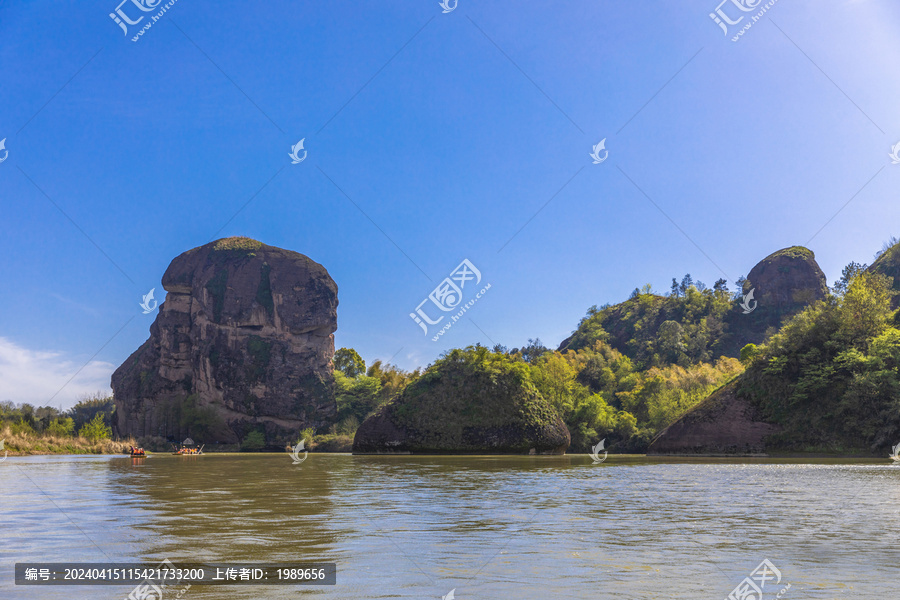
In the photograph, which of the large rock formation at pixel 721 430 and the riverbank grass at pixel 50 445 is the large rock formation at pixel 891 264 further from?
the riverbank grass at pixel 50 445

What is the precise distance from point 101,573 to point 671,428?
57.1 meters

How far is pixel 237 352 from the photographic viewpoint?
116 m

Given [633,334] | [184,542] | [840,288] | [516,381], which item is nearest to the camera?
[184,542]

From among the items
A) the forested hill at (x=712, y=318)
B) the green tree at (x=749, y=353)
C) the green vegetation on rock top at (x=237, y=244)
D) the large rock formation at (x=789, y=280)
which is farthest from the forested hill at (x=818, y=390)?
the green vegetation on rock top at (x=237, y=244)

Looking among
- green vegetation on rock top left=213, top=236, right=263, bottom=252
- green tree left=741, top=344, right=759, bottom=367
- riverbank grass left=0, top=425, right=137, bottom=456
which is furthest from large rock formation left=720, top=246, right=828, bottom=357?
riverbank grass left=0, top=425, right=137, bottom=456

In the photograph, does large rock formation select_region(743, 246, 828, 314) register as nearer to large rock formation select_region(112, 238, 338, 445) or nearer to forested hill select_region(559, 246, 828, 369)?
forested hill select_region(559, 246, 828, 369)

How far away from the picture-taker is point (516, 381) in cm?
7200

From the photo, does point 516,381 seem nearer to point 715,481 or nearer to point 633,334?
point 715,481

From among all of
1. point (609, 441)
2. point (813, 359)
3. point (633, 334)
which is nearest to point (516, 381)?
point (609, 441)

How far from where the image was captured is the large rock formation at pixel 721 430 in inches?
2128

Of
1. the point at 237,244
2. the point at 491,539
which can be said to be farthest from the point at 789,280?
the point at 491,539

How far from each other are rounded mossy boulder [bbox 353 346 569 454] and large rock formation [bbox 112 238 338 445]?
46203 millimetres

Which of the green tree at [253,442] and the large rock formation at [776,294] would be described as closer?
the green tree at [253,442]

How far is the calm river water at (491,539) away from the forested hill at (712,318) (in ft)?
339
